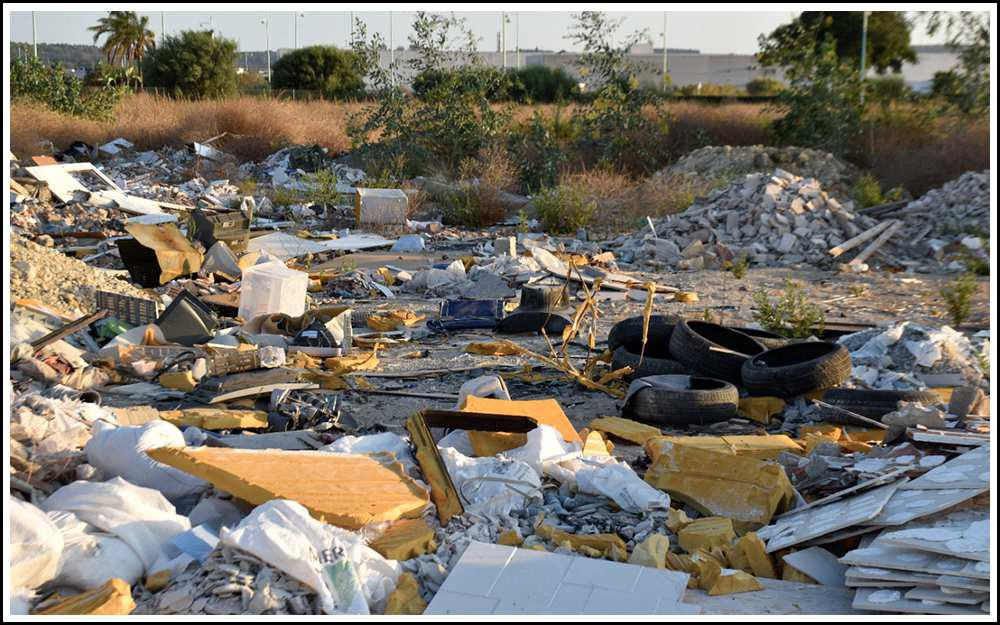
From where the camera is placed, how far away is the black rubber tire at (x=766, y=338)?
8.02m

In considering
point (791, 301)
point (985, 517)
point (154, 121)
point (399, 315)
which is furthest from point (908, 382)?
point (154, 121)

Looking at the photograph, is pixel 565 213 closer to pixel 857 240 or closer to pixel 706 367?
pixel 857 240

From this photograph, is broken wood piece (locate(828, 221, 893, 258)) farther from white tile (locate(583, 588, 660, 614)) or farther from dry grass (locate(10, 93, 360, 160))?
dry grass (locate(10, 93, 360, 160))

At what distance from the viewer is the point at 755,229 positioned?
14711 mm

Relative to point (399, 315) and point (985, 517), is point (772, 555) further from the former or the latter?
point (399, 315)

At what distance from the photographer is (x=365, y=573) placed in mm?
3711

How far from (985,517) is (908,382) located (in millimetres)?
3324

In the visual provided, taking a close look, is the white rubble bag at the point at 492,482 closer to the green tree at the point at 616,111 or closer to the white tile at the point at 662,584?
the white tile at the point at 662,584

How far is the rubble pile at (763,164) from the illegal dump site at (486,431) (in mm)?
5797

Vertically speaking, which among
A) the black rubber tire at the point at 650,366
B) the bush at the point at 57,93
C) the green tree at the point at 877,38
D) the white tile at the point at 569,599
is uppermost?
the green tree at the point at 877,38

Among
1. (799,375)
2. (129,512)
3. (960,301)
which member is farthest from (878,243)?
(129,512)

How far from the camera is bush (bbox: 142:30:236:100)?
33719mm

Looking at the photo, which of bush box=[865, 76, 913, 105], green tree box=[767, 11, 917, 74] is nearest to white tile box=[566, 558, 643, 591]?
bush box=[865, 76, 913, 105]

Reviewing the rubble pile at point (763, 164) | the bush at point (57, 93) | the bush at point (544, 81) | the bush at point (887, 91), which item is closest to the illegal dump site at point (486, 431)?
the rubble pile at point (763, 164)
